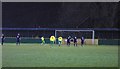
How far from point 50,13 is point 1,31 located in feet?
35.2

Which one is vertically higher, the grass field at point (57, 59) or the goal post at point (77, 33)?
the goal post at point (77, 33)

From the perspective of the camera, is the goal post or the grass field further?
the goal post

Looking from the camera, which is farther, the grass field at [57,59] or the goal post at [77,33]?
the goal post at [77,33]

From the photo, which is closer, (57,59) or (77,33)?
(57,59)

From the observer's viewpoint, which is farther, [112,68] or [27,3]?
[27,3]

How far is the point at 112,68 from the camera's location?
15945 mm

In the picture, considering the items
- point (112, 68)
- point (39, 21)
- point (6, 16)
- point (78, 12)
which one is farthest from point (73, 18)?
point (112, 68)

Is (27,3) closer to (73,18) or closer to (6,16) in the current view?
(6,16)

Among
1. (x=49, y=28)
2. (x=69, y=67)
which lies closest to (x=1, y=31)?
(x=49, y=28)

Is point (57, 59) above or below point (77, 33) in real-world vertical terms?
below

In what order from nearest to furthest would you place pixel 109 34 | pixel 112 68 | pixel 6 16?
pixel 112 68, pixel 109 34, pixel 6 16

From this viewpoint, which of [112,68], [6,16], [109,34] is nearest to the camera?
[112,68]

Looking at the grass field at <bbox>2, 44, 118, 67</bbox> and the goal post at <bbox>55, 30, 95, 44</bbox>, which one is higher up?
the goal post at <bbox>55, 30, 95, 44</bbox>

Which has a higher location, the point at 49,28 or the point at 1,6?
the point at 1,6
